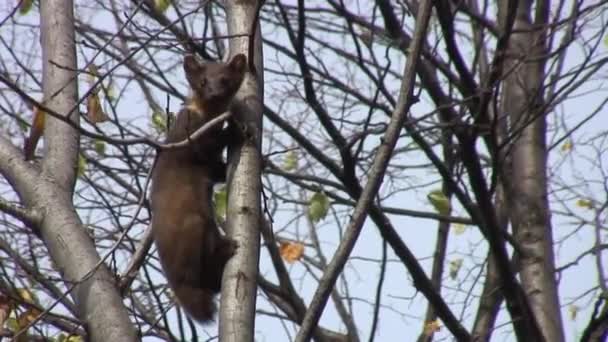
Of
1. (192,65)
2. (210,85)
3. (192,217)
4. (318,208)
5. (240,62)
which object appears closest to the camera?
(240,62)

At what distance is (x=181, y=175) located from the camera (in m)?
5.82

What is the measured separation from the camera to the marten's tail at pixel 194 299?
18.3 ft

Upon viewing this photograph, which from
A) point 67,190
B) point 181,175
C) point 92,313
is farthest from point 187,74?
point 92,313

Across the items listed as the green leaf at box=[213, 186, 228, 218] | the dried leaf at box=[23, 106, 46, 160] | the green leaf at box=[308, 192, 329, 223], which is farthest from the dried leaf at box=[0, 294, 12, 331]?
the green leaf at box=[308, 192, 329, 223]

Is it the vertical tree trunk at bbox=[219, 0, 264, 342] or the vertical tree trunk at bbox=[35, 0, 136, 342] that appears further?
the vertical tree trunk at bbox=[35, 0, 136, 342]

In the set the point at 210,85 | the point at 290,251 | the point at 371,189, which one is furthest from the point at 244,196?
→ the point at 290,251

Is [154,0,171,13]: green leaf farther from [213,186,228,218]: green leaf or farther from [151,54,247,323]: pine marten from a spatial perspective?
[213,186,228,218]: green leaf

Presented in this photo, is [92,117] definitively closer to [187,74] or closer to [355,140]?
[355,140]

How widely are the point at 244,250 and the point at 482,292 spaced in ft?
11.6

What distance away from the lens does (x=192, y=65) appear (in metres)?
6.55

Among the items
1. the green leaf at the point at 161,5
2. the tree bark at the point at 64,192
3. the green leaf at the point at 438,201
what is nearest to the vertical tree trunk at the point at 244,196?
the tree bark at the point at 64,192

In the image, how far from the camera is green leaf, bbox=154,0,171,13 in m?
7.34

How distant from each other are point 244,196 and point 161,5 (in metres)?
3.57

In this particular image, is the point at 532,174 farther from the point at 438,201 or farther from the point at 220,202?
the point at 220,202
